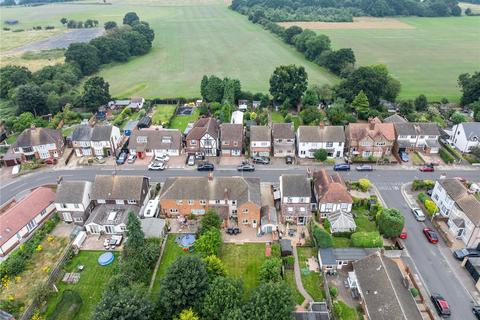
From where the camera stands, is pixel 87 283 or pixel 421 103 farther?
pixel 421 103

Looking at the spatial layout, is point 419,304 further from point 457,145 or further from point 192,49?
point 192,49

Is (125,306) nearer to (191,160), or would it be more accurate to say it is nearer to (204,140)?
(191,160)

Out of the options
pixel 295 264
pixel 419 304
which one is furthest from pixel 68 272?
pixel 419 304

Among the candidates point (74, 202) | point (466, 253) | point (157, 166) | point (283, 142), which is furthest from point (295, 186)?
point (74, 202)

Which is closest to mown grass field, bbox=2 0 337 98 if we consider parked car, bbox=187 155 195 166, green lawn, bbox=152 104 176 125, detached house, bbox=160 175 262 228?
green lawn, bbox=152 104 176 125

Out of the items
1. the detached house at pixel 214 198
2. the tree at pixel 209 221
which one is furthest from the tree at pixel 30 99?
the tree at pixel 209 221

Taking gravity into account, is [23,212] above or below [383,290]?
below

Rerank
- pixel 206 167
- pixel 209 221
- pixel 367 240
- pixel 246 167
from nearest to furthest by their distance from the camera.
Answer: pixel 367 240 → pixel 209 221 → pixel 246 167 → pixel 206 167

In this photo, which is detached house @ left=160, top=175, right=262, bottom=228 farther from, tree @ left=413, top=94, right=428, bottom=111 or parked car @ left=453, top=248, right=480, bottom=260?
tree @ left=413, top=94, right=428, bottom=111
